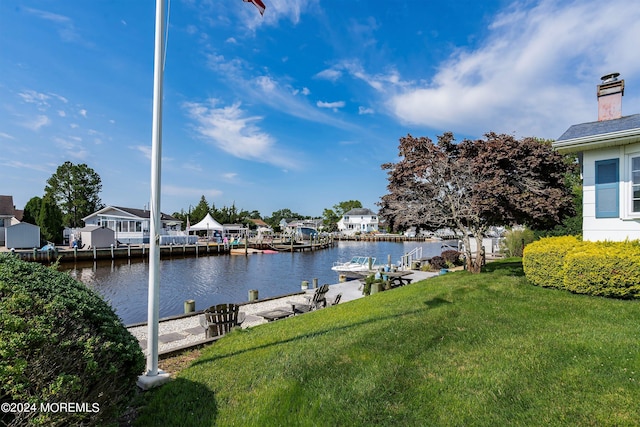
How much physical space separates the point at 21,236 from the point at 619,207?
47.3 meters

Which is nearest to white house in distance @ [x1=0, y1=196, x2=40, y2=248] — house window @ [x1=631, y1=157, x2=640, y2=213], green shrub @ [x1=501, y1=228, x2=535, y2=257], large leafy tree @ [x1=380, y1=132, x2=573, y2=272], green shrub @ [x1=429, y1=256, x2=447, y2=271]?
large leafy tree @ [x1=380, y1=132, x2=573, y2=272]

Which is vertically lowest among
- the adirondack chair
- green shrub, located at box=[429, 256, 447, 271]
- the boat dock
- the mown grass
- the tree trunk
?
the boat dock

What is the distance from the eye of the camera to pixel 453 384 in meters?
4.05

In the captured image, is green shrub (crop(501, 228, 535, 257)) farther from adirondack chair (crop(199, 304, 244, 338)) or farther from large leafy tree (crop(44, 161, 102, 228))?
large leafy tree (crop(44, 161, 102, 228))

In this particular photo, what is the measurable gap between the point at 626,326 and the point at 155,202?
7.96 m

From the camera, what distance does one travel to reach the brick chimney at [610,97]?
10.5 m

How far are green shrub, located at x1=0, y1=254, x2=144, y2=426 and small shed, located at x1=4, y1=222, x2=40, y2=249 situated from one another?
4251 centimetres

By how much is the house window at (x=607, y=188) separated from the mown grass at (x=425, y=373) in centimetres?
307

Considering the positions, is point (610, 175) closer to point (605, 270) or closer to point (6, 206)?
point (605, 270)

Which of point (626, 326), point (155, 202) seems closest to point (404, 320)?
point (626, 326)

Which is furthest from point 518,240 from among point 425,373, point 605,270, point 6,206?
point 6,206

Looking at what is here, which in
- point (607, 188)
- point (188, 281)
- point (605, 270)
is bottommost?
point (188, 281)

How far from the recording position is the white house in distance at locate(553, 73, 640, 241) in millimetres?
8695

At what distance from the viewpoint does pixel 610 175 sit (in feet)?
29.8
